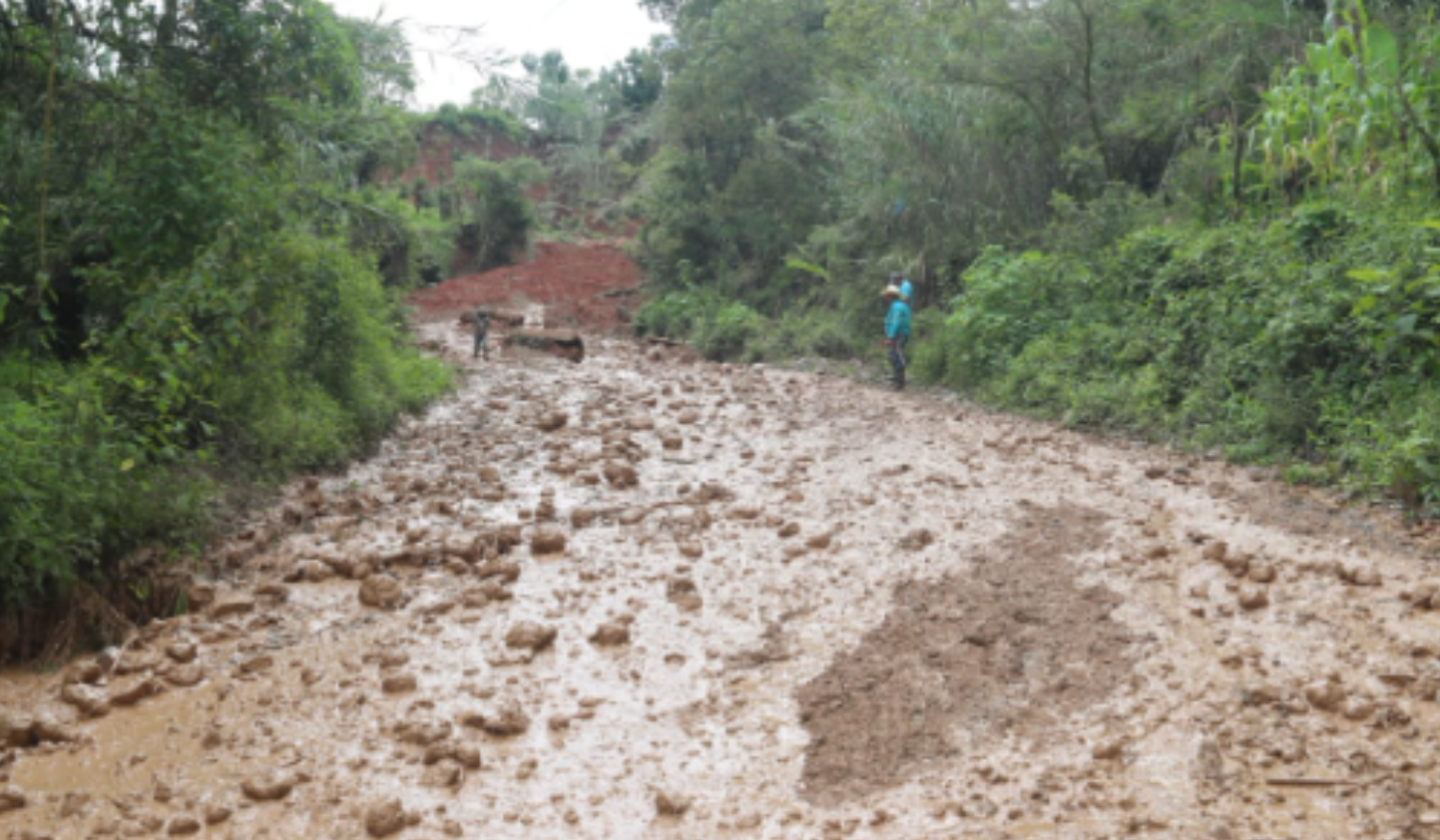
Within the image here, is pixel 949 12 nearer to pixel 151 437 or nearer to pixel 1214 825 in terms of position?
pixel 151 437

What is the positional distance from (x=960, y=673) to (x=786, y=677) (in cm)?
71

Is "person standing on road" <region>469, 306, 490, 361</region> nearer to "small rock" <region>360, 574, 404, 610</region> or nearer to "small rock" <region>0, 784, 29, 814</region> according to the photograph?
"small rock" <region>360, 574, 404, 610</region>

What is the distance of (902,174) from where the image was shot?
15.2m

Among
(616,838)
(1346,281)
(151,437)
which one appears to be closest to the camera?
(616,838)

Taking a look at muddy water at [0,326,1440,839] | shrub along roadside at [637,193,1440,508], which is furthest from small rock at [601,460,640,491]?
shrub along roadside at [637,193,1440,508]

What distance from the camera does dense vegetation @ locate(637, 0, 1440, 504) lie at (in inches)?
264

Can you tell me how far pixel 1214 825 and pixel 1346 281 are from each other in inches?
219

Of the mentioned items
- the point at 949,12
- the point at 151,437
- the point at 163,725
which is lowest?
the point at 163,725

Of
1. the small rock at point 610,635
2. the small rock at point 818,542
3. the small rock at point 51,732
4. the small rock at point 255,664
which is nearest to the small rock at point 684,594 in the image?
the small rock at point 610,635

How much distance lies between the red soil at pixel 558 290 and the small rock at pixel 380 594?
731 inches

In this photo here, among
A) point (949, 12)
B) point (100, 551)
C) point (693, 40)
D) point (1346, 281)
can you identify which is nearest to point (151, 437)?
point (100, 551)

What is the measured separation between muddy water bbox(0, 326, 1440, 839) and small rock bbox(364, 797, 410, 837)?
1cm

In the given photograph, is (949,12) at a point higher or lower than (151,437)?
higher

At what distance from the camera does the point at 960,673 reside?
388 cm
